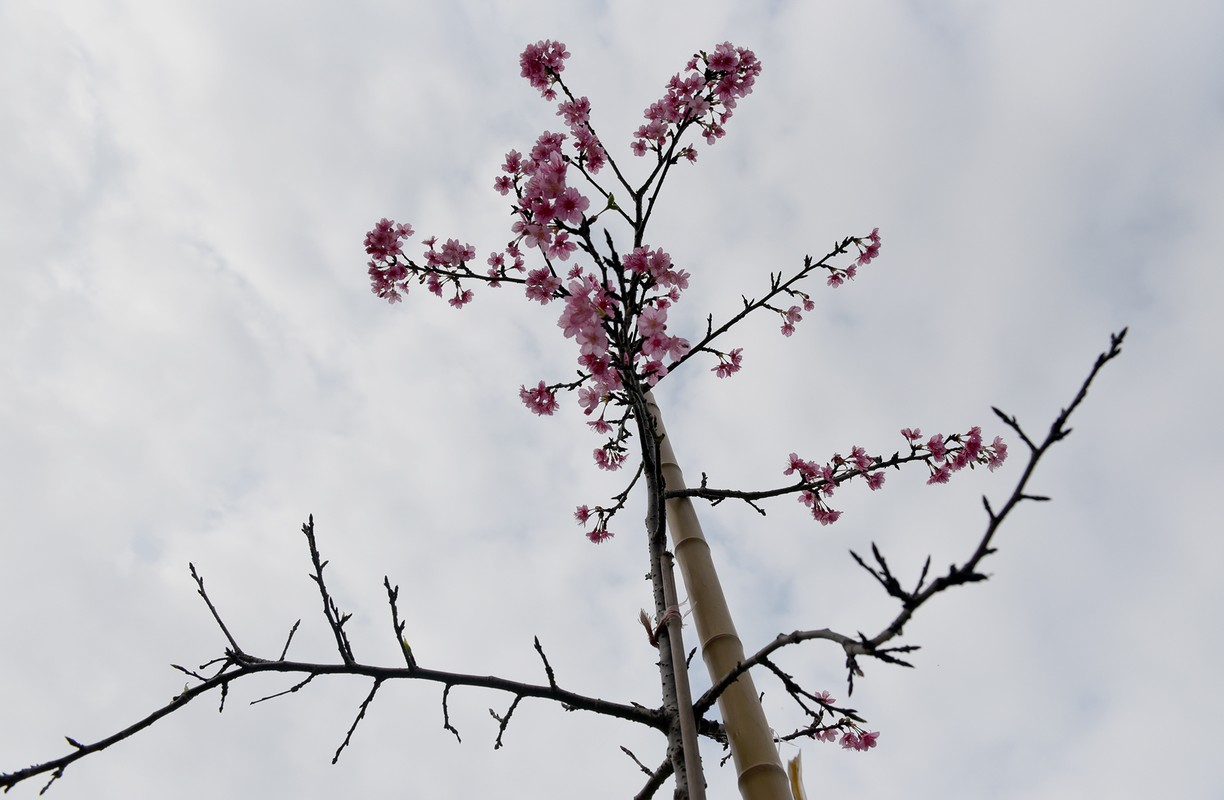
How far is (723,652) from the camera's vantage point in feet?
7.98

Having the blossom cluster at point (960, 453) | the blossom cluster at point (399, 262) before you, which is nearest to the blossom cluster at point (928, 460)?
the blossom cluster at point (960, 453)

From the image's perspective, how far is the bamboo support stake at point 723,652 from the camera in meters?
2.04

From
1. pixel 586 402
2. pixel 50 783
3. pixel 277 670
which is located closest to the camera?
pixel 50 783

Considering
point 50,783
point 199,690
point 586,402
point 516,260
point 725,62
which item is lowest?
point 50,783

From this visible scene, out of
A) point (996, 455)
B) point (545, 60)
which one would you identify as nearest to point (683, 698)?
point (996, 455)

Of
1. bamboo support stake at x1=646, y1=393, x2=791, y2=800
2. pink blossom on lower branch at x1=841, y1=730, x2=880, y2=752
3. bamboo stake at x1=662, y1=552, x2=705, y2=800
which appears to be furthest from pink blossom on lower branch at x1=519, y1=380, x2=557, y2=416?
pink blossom on lower branch at x1=841, y1=730, x2=880, y2=752

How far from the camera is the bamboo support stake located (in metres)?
2.04

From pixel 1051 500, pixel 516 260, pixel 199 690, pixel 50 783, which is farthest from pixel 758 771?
pixel 516 260

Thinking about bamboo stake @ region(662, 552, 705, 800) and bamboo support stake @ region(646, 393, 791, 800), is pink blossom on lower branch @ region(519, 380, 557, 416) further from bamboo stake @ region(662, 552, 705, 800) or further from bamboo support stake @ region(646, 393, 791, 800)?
bamboo stake @ region(662, 552, 705, 800)

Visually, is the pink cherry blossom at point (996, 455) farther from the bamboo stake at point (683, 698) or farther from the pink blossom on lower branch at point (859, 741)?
the bamboo stake at point (683, 698)

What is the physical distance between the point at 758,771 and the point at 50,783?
1823 mm

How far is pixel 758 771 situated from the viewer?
2.04 m

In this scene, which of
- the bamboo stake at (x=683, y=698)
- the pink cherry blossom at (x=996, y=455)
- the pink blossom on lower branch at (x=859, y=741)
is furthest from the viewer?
the pink cherry blossom at (x=996, y=455)

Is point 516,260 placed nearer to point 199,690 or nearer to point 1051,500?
point 199,690
